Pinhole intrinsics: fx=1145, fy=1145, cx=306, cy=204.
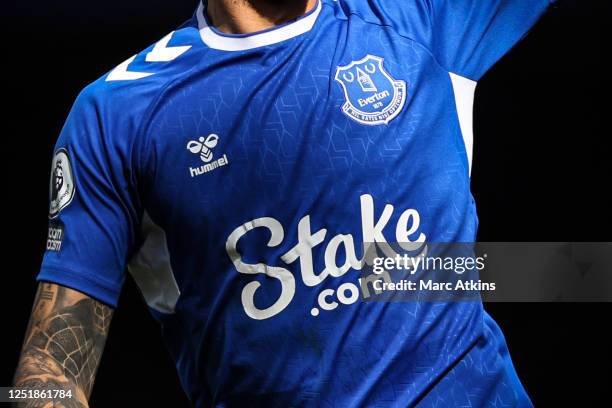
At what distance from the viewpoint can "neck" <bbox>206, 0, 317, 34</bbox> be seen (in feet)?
6.04

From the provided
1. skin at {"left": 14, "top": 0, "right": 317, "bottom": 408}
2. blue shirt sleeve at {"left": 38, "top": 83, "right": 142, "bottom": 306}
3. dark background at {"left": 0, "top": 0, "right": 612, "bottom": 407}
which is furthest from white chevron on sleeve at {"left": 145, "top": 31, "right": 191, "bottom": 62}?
dark background at {"left": 0, "top": 0, "right": 612, "bottom": 407}

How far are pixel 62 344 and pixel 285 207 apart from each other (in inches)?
15.4

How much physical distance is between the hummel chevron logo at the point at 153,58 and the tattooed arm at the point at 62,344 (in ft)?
1.16

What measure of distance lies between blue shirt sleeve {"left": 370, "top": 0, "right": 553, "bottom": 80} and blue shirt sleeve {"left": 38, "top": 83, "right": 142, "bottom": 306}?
18.6 inches

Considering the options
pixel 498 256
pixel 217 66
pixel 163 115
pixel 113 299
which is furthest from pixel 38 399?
Result: pixel 498 256

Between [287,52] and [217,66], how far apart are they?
11cm

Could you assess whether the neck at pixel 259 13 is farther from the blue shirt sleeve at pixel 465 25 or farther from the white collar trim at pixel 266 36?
the blue shirt sleeve at pixel 465 25

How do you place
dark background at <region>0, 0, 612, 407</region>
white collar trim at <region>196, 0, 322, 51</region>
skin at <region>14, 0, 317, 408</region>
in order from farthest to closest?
dark background at <region>0, 0, 612, 407</region> → white collar trim at <region>196, 0, 322, 51</region> → skin at <region>14, 0, 317, 408</region>

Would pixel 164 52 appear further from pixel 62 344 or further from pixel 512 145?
pixel 512 145

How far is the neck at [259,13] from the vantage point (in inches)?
72.5

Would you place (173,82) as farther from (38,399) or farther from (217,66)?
(38,399)

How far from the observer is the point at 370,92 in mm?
1775
